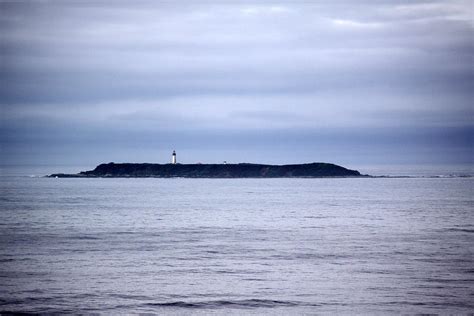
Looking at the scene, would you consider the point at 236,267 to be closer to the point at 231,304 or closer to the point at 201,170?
the point at 231,304

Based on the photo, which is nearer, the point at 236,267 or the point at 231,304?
the point at 231,304

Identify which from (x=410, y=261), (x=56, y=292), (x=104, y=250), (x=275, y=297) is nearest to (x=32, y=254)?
(x=104, y=250)

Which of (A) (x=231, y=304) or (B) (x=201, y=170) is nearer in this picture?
(A) (x=231, y=304)

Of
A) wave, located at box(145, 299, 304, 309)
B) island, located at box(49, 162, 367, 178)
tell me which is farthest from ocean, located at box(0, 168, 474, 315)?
island, located at box(49, 162, 367, 178)

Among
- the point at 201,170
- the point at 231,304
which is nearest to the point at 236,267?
the point at 231,304

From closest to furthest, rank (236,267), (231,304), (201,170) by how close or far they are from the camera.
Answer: (231,304)
(236,267)
(201,170)

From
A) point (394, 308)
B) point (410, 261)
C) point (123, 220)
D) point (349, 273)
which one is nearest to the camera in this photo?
point (394, 308)

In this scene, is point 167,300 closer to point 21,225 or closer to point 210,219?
point 21,225

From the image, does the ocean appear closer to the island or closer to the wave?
the wave

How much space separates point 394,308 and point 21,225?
89.9ft

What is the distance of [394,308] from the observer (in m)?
16.7

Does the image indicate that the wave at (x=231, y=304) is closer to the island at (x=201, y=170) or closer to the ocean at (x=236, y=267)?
the ocean at (x=236, y=267)

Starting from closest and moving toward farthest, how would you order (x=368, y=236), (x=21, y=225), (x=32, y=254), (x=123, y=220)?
(x=32, y=254) < (x=368, y=236) < (x=21, y=225) < (x=123, y=220)

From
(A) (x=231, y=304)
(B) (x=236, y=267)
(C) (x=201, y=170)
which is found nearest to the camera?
(A) (x=231, y=304)
